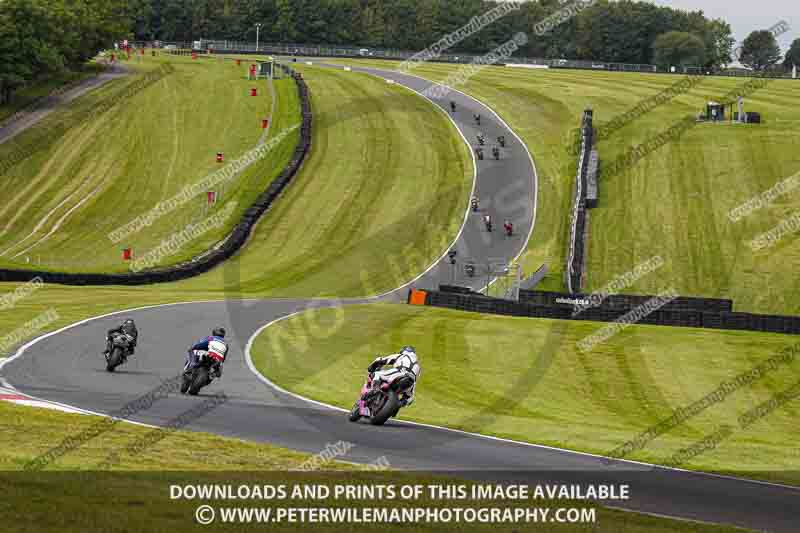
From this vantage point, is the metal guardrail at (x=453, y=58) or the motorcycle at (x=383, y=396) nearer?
the motorcycle at (x=383, y=396)

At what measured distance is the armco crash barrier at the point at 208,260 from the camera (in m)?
43.5

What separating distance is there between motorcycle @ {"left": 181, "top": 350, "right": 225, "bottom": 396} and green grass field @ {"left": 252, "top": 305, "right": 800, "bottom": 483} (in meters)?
2.31

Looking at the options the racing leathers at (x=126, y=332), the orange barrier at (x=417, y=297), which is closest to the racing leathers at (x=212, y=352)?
the racing leathers at (x=126, y=332)

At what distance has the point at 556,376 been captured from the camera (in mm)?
28562

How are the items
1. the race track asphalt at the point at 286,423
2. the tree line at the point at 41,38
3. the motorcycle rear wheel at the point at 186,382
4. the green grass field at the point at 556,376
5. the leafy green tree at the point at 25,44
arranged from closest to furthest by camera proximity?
the race track asphalt at the point at 286,423
the green grass field at the point at 556,376
the motorcycle rear wheel at the point at 186,382
the leafy green tree at the point at 25,44
the tree line at the point at 41,38

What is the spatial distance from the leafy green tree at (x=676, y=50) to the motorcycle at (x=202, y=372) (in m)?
169

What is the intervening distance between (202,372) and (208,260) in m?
28.0

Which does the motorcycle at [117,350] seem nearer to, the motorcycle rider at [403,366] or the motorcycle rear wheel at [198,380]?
the motorcycle rear wheel at [198,380]

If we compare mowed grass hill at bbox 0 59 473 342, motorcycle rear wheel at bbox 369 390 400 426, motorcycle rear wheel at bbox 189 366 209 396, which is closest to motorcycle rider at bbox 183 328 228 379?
motorcycle rear wheel at bbox 189 366 209 396

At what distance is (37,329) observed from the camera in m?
32.2

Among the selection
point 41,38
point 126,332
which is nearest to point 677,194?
point 126,332

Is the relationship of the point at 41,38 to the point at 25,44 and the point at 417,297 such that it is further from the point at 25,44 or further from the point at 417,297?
the point at 417,297

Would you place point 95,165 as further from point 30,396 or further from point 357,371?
point 30,396

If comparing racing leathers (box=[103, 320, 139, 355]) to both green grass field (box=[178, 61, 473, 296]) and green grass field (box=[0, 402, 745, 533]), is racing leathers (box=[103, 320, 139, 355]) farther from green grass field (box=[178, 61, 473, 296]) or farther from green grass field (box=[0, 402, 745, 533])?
green grass field (box=[178, 61, 473, 296])
